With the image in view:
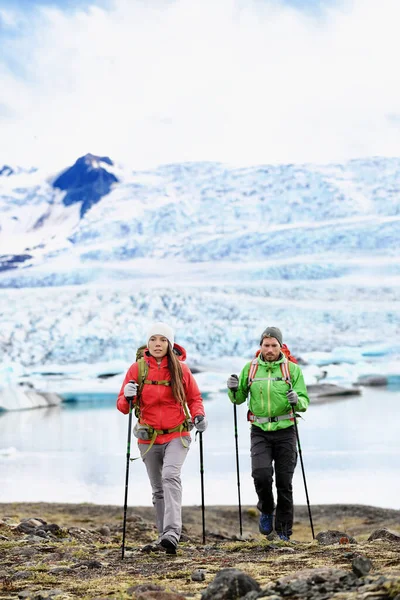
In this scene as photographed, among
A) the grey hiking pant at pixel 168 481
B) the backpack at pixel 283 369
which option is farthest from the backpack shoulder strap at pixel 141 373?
the backpack at pixel 283 369

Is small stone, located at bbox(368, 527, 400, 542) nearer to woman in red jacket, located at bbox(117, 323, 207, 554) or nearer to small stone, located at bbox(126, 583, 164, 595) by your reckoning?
woman in red jacket, located at bbox(117, 323, 207, 554)

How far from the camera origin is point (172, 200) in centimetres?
4538

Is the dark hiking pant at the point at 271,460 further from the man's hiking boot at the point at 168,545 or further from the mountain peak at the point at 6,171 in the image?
the mountain peak at the point at 6,171

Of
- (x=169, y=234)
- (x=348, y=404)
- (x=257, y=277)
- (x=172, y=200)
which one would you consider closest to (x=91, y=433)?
(x=348, y=404)

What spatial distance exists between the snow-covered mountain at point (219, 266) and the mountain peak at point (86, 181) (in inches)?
255

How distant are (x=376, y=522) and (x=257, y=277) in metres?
29.7

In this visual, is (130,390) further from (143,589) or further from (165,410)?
(143,589)

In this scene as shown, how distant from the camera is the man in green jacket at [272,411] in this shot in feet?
15.8

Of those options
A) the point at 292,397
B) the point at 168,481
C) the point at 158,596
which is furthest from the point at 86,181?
the point at 158,596

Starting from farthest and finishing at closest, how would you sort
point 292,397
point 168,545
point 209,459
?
point 209,459 → point 292,397 → point 168,545

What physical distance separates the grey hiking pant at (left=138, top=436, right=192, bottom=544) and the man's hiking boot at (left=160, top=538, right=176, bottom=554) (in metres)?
0.02

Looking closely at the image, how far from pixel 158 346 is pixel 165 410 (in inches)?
14.5

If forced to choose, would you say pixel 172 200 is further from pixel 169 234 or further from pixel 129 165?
pixel 129 165

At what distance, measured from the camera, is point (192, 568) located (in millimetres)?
3648
